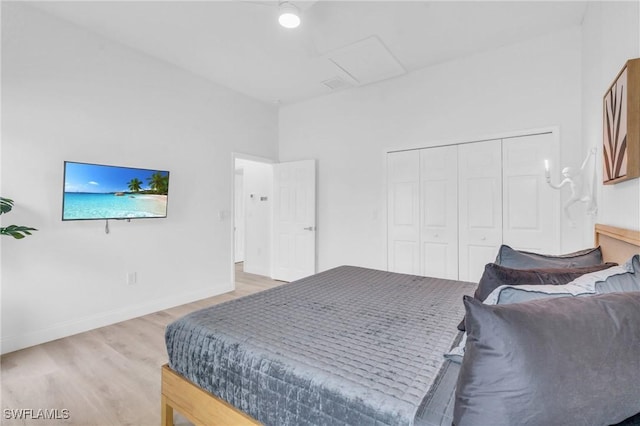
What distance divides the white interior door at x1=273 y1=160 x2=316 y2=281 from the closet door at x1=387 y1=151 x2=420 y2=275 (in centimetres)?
121

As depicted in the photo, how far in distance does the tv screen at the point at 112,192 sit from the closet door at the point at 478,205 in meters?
3.50

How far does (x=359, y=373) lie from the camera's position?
1.09 m

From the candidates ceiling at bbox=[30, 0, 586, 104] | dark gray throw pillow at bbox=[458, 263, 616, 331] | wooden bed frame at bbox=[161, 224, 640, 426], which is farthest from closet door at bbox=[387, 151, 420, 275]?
dark gray throw pillow at bbox=[458, 263, 616, 331]

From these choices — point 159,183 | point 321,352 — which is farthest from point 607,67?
point 159,183

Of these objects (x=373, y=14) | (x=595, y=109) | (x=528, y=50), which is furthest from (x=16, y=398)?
(x=528, y=50)

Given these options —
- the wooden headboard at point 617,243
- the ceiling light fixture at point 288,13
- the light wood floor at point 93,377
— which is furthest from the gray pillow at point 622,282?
the ceiling light fixture at point 288,13

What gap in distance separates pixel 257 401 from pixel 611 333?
1.17 m

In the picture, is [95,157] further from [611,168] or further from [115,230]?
[611,168]

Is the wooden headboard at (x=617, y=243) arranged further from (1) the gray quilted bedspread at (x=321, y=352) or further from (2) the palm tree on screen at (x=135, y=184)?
(2) the palm tree on screen at (x=135, y=184)

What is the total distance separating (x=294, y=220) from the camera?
487 centimetres

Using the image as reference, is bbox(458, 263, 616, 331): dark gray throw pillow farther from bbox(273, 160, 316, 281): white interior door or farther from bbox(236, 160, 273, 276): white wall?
Result: bbox(236, 160, 273, 276): white wall

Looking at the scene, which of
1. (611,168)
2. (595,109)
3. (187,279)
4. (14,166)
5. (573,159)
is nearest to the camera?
(611,168)

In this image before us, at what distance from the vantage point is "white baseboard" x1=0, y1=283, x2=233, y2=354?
2561 mm

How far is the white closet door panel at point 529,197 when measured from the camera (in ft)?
10.1
